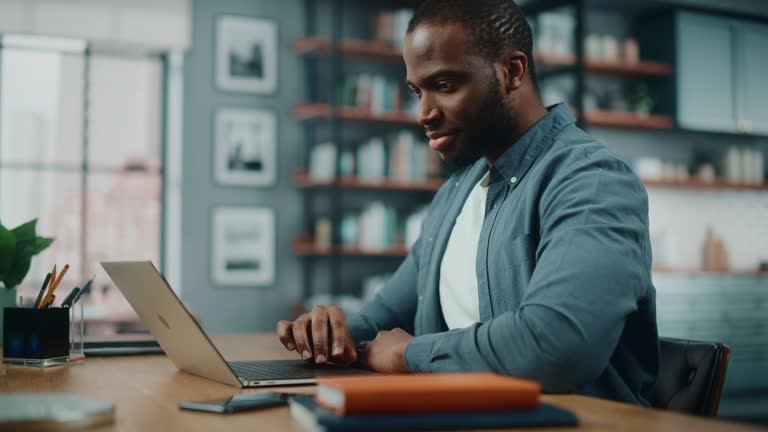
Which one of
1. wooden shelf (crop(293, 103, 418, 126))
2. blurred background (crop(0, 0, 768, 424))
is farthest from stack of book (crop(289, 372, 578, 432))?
wooden shelf (crop(293, 103, 418, 126))

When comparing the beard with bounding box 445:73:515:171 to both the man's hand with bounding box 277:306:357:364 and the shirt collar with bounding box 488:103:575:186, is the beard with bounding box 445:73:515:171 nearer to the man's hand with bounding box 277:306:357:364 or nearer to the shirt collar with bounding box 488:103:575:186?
the shirt collar with bounding box 488:103:575:186

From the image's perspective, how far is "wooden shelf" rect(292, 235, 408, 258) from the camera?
5.33m

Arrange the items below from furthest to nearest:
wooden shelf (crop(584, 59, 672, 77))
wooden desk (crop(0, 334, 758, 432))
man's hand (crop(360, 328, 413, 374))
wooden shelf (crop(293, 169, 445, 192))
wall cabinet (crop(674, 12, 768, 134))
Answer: wall cabinet (crop(674, 12, 768, 134))
wooden shelf (crop(584, 59, 672, 77))
wooden shelf (crop(293, 169, 445, 192))
man's hand (crop(360, 328, 413, 374))
wooden desk (crop(0, 334, 758, 432))

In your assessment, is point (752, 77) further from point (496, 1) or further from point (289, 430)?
point (289, 430)

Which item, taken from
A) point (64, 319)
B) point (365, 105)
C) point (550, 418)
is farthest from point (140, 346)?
point (365, 105)

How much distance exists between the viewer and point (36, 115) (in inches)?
238

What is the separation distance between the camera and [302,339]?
1.44 meters

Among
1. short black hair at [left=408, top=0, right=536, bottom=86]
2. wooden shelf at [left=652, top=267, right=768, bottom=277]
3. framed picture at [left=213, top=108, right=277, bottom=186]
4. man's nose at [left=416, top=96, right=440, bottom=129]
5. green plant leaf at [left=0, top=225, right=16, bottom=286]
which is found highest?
framed picture at [left=213, top=108, right=277, bottom=186]

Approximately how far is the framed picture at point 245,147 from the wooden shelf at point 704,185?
2.58m

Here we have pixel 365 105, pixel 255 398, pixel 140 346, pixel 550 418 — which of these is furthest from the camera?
pixel 365 105

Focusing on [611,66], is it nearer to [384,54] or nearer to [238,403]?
[384,54]

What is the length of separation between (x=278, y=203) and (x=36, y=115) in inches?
75.5

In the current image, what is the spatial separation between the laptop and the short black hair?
2.07ft

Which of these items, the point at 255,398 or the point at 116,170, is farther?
the point at 116,170
